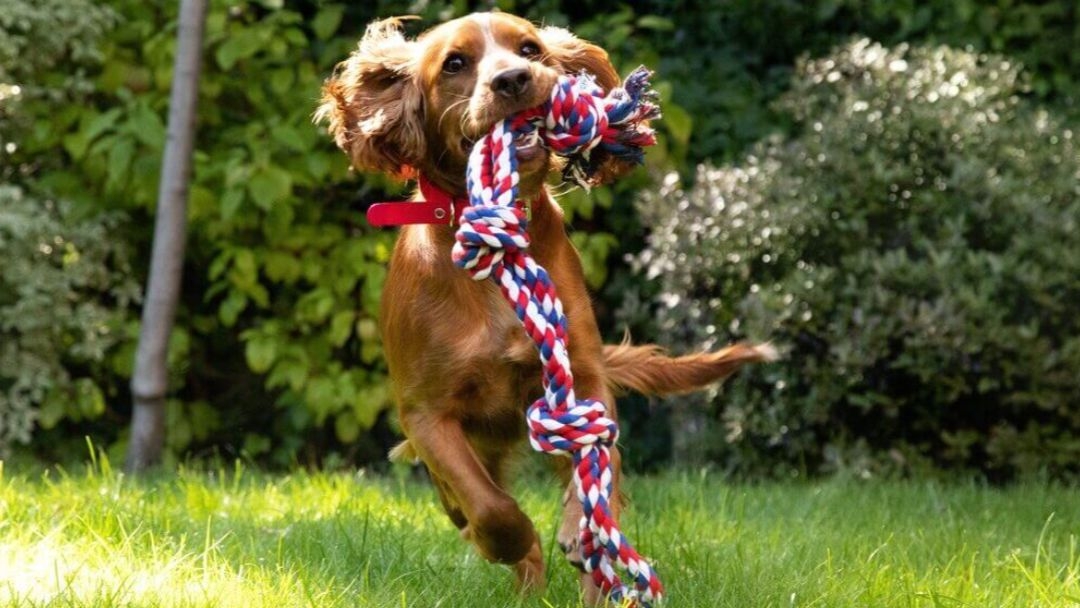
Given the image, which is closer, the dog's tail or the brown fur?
the brown fur

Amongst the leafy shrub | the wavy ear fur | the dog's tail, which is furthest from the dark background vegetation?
the wavy ear fur

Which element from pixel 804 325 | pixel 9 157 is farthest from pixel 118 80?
pixel 804 325

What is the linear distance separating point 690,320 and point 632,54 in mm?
1097

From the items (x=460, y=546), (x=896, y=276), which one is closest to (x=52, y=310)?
(x=460, y=546)

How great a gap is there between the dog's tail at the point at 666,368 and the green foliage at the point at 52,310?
2.34m

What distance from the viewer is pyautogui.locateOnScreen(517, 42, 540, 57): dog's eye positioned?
126 inches

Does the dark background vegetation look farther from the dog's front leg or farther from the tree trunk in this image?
the dog's front leg

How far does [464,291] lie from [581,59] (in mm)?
679

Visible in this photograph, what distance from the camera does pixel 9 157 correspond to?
5.64m

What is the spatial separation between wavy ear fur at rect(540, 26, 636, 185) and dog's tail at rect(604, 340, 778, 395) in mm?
518

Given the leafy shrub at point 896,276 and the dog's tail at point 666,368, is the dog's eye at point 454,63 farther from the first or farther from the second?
the leafy shrub at point 896,276

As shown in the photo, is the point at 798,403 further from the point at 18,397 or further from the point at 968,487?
the point at 18,397

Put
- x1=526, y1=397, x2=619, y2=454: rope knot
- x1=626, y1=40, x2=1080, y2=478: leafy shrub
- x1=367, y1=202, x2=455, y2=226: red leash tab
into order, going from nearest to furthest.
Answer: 1. x1=526, y1=397, x2=619, y2=454: rope knot
2. x1=367, y1=202, x2=455, y2=226: red leash tab
3. x1=626, y1=40, x2=1080, y2=478: leafy shrub

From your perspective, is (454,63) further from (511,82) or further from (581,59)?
(581,59)
